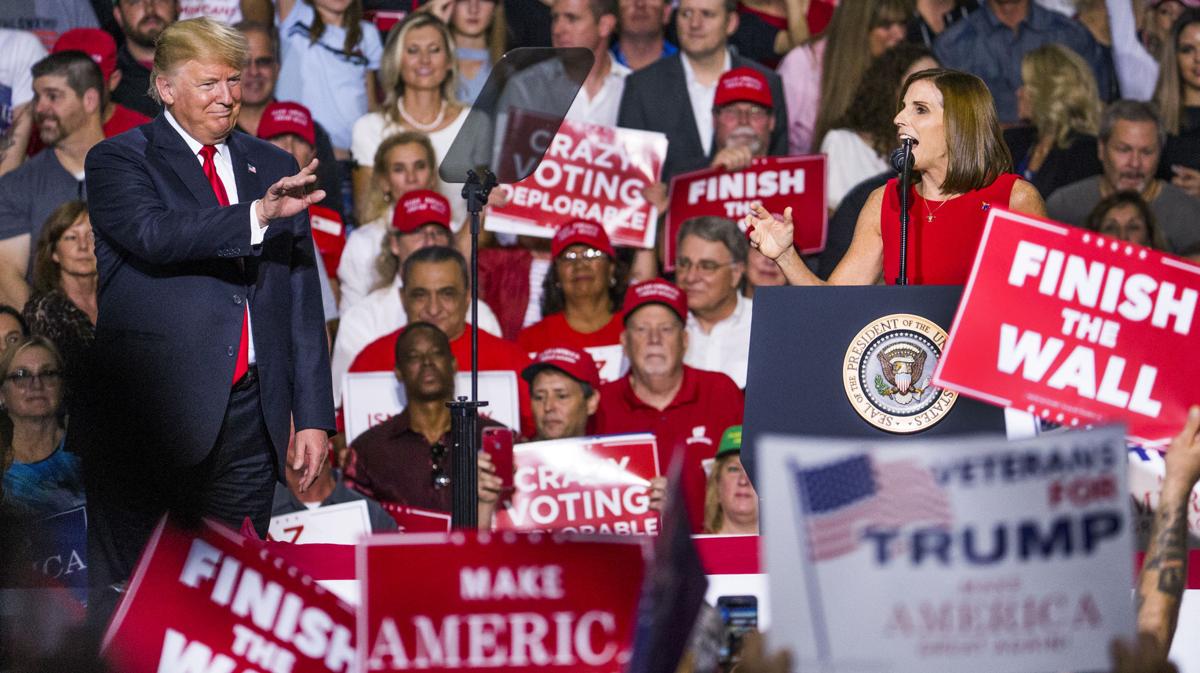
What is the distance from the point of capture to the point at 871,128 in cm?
713

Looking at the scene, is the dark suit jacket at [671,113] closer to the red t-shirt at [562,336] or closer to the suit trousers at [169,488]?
the red t-shirt at [562,336]

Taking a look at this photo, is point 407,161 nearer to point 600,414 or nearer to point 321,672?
point 600,414

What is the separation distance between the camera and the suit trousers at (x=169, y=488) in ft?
13.4

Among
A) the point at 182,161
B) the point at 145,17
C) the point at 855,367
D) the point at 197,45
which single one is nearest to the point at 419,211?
the point at 145,17

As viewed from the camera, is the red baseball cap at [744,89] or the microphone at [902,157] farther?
the red baseball cap at [744,89]

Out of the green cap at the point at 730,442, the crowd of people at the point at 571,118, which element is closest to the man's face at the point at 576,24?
the crowd of people at the point at 571,118

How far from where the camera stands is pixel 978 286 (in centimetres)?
335

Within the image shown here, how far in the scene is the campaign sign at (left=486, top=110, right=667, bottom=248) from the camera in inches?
282

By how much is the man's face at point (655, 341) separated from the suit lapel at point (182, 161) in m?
2.46

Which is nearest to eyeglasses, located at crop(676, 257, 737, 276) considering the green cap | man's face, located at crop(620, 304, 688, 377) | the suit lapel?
man's face, located at crop(620, 304, 688, 377)

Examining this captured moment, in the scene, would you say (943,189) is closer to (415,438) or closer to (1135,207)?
(415,438)

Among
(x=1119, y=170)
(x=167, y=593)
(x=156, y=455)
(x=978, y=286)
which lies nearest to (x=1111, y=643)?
(x=978, y=286)

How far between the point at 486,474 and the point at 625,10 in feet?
9.66

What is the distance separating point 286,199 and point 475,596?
1.57m
